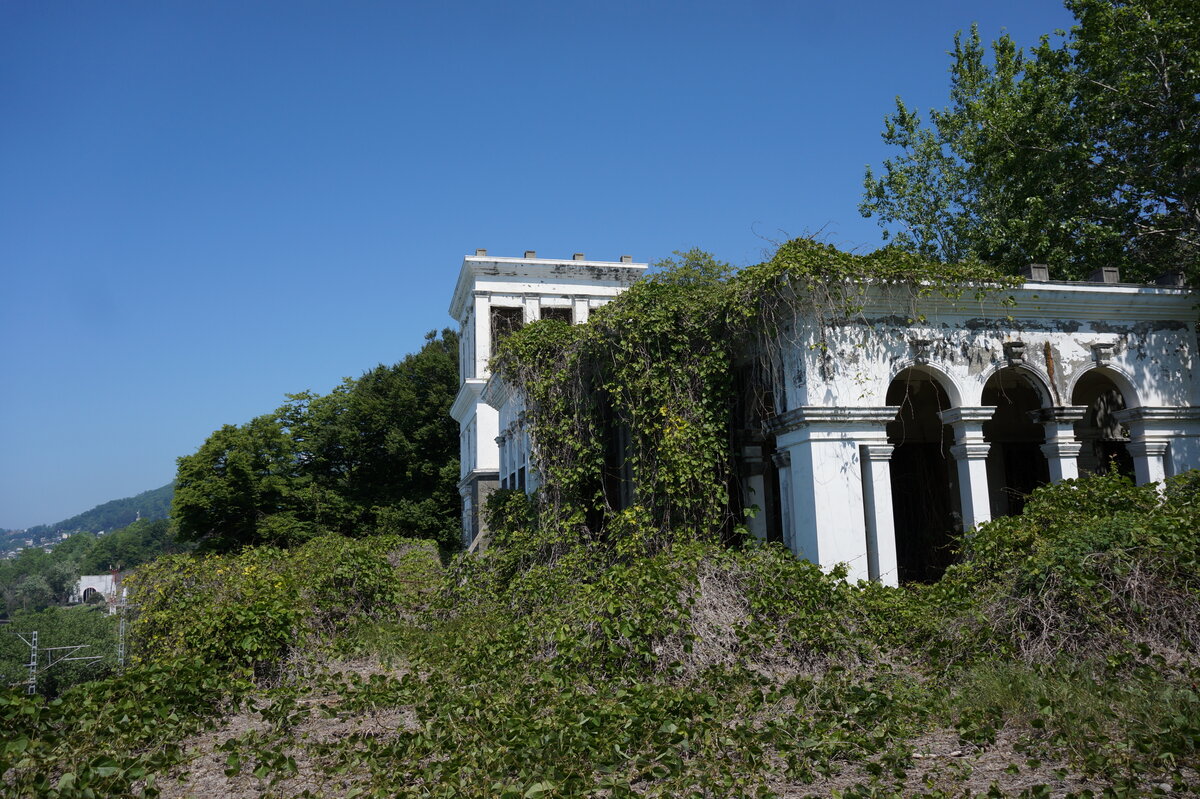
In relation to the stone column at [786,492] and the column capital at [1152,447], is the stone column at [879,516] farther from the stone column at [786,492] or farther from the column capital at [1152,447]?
the column capital at [1152,447]

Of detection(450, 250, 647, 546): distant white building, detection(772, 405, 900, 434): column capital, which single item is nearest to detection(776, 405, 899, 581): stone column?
detection(772, 405, 900, 434): column capital

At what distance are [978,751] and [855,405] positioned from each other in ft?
20.2

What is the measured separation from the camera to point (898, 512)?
17.5 meters

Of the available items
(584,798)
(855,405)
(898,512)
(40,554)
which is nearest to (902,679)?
(584,798)

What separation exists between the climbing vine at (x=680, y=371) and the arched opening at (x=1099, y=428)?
553 cm

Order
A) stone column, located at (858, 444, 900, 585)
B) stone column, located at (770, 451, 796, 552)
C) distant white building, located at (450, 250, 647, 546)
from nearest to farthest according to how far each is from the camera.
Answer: stone column, located at (858, 444, 900, 585) → stone column, located at (770, 451, 796, 552) → distant white building, located at (450, 250, 647, 546)

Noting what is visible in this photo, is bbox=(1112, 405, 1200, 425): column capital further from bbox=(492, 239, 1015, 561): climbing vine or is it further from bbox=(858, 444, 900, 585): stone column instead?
bbox=(858, 444, 900, 585): stone column

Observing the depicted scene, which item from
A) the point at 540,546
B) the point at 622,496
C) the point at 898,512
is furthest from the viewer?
the point at 898,512

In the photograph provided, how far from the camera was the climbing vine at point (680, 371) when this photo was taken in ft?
37.7

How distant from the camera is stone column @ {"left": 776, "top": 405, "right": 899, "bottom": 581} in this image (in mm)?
11125

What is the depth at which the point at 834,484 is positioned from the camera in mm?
11258

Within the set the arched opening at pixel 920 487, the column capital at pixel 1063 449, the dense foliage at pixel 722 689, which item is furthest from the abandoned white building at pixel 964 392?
the arched opening at pixel 920 487

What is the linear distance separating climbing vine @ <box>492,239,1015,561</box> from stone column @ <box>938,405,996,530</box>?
62.6 inches

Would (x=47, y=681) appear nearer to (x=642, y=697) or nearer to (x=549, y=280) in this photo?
(x=549, y=280)
